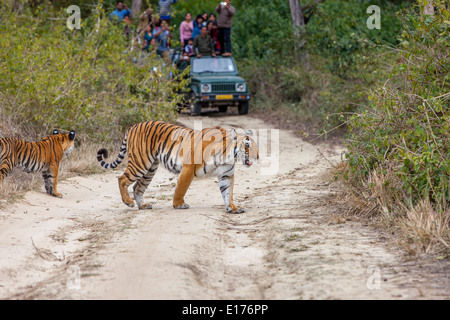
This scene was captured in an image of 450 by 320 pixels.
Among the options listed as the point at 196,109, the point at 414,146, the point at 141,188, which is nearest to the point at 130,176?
the point at 141,188

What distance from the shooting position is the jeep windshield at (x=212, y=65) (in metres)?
20.2

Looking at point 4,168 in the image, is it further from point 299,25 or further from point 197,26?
point 299,25

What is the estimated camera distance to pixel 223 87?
1947cm

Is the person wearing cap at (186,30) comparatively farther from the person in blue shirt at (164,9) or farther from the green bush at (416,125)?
the green bush at (416,125)

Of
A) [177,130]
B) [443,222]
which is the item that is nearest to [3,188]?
[177,130]

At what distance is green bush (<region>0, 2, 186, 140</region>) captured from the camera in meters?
11.9

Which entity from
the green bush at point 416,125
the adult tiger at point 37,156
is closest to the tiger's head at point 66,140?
the adult tiger at point 37,156

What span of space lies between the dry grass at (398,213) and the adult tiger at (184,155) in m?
1.48

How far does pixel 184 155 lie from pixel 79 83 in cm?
439

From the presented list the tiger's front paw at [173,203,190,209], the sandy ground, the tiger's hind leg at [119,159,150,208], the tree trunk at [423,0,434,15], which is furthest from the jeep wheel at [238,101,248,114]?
the tiger's front paw at [173,203,190,209]

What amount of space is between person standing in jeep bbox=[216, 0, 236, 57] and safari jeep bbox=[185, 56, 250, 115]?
3.75 ft

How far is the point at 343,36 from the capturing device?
60.8 feet
